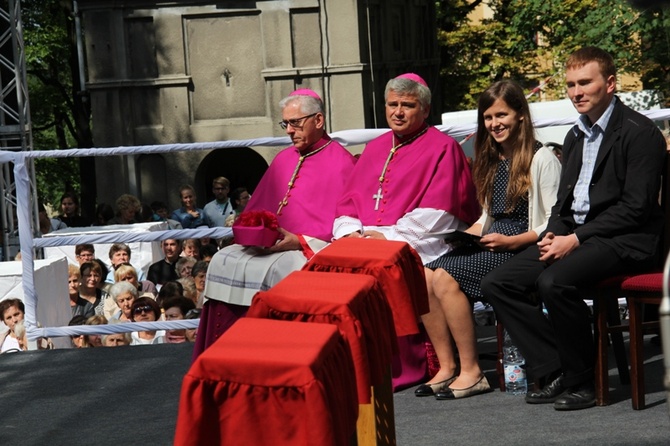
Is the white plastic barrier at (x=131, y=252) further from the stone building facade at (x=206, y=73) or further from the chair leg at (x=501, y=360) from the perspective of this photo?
the stone building facade at (x=206, y=73)

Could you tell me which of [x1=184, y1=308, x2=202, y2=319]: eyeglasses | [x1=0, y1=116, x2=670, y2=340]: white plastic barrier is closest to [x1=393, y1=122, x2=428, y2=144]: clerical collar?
[x1=0, y1=116, x2=670, y2=340]: white plastic barrier

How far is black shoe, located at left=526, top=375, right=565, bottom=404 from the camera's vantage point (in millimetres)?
5562

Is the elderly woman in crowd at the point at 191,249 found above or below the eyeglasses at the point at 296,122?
below

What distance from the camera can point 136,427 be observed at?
569cm

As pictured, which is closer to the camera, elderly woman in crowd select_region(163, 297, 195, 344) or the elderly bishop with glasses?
the elderly bishop with glasses

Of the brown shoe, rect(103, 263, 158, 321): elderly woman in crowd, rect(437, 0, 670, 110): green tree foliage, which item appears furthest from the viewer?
rect(437, 0, 670, 110): green tree foliage

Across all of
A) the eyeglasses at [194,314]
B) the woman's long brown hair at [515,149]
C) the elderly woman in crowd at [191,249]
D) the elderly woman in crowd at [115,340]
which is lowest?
the elderly woman in crowd at [115,340]

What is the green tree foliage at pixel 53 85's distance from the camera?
89.0 ft

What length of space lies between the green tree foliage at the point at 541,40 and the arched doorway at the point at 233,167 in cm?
522

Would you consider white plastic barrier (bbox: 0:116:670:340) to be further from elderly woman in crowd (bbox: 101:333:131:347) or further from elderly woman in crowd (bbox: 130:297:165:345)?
elderly woman in crowd (bbox: 130:297:165:345)

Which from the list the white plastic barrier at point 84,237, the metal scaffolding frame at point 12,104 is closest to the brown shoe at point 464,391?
the white plastic barrier at point 84,237

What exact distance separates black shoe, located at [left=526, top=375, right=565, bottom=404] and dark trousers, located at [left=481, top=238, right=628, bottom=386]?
80 millimetres

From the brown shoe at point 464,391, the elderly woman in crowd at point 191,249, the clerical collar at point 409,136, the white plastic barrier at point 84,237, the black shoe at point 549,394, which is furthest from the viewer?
the elderly woman in crowd at point 191,249

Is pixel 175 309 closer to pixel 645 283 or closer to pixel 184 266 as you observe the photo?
pixel 184 266
